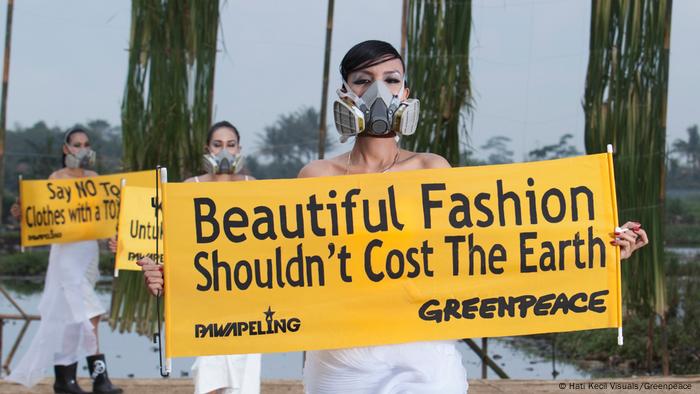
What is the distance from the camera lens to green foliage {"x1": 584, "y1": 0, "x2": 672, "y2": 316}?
22.7ft

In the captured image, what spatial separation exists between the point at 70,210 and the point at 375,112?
451cm

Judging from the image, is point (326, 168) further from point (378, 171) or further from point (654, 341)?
point (654, 341)

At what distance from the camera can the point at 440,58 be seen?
7.16 m

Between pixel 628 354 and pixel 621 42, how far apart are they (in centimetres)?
222

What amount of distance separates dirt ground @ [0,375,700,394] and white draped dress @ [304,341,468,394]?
11.3 ft

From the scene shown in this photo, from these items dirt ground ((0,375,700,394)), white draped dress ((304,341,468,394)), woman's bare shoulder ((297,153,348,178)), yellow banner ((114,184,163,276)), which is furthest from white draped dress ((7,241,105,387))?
white draped dress ((304,341,468,394))

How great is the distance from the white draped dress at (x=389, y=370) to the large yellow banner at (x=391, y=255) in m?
0.10

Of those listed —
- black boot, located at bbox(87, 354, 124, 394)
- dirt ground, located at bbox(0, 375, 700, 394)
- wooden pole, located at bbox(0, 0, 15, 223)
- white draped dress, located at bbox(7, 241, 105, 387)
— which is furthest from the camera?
wooden pole, located at bbox(0, 0, 15, 223)

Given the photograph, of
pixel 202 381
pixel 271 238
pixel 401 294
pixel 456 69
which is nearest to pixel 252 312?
pixel 271 238

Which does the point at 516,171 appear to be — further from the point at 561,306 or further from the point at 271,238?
the point at 271,238

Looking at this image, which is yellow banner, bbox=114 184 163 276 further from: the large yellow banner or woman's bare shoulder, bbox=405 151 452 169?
woman's bare shoulder, bbox=405 151 452 169

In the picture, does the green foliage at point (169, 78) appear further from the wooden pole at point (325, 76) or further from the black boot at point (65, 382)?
the black boot at point (65, 382)

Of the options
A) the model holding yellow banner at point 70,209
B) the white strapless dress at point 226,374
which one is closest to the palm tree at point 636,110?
the white strapless dress at point 226,374

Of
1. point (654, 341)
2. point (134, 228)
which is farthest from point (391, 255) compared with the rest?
point (654, 341)
